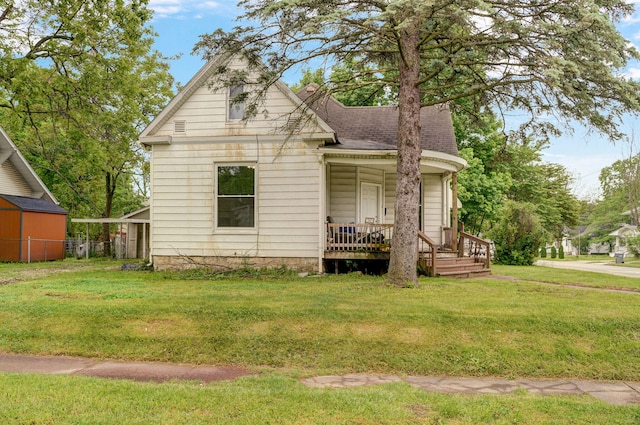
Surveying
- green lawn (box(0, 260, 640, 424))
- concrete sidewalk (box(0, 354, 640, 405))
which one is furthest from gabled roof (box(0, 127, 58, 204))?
concrete sidewalk (box(0, 354, 640, 405))

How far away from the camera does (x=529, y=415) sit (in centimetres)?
387

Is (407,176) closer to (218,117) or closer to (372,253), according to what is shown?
(372,253)

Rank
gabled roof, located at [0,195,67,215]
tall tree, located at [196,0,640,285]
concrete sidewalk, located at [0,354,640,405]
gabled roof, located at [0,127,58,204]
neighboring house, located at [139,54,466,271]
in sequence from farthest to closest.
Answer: gabled roof, located at [0,127,58,204] < gabled roof, located at [0,195,67,215] < neighboring house, located at [139,54,466,271] < tall tree, located at [196,0,640,285] < concrete sidewalk, located at [0,354,640,405]

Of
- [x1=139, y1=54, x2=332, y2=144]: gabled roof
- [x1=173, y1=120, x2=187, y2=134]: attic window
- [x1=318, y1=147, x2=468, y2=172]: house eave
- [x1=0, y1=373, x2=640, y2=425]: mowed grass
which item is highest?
[x1=139, y1=54, x2=332, y2=144]: gabled roof

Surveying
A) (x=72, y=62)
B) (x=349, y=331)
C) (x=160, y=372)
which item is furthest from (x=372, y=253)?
(x=72, y=62)

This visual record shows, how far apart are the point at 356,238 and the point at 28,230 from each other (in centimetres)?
1659

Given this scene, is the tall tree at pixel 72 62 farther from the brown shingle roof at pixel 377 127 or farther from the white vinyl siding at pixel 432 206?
the white vinyl siding at pixel 432 206

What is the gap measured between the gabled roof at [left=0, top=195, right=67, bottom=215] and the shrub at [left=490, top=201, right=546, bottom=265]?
20.9 meters

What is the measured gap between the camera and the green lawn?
3.86 m

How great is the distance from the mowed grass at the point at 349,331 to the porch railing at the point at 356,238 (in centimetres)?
372

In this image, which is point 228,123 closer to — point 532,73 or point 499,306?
point 532,73

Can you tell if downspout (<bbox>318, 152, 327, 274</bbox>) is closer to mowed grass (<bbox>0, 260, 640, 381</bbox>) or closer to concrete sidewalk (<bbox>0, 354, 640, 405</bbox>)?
mowed grass (<bbox>0, 260, 640, 381</bbox>)

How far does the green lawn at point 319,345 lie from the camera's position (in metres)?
3.86

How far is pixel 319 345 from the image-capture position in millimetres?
5859
